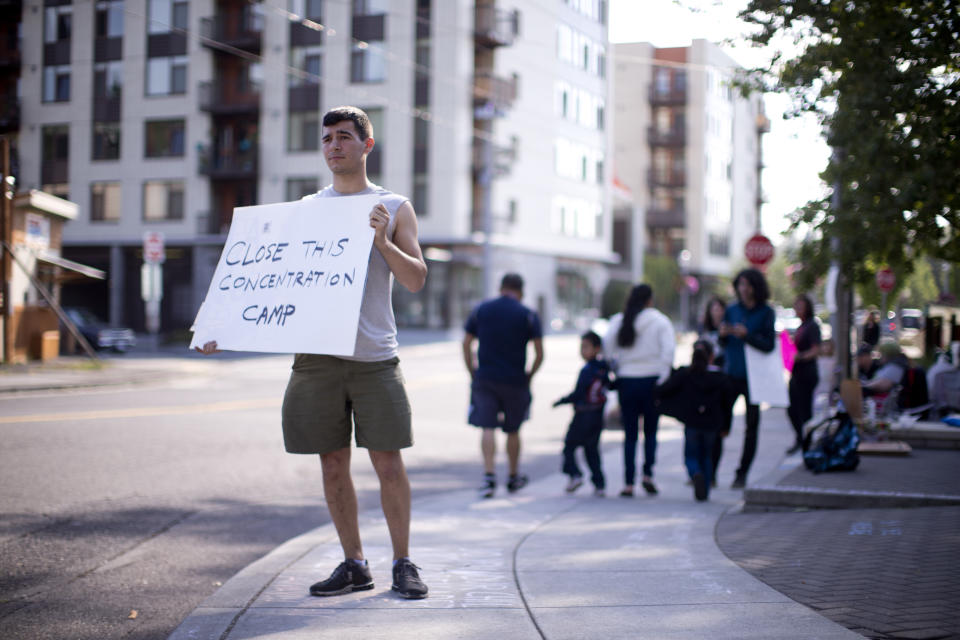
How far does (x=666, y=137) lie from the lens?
240 feet

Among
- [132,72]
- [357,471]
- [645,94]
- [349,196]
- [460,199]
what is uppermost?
[645,94]

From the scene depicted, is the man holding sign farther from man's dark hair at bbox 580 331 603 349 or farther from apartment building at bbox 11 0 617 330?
apartment building at bbox 11 0 617 330

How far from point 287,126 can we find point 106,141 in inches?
332

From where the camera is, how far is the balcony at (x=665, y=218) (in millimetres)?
73312

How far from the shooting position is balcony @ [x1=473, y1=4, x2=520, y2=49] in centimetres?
4325

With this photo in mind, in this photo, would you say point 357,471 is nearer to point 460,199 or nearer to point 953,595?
point 953,595

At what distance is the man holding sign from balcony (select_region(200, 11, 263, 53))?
41.4 meters

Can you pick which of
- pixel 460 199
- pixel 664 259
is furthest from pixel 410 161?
pixel 664 259

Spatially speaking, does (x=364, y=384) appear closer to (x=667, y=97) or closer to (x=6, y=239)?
(x=6, y=239)

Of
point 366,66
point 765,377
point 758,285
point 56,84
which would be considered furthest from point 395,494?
point 56,84

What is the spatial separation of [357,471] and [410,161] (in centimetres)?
3457

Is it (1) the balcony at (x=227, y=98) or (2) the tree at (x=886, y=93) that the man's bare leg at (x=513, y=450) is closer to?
(2) the tree at (x=886, y=93)

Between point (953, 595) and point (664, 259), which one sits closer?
point (953, 595)

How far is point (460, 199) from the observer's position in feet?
141
